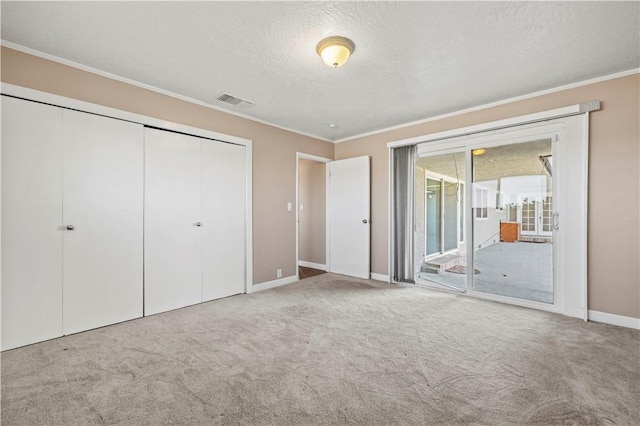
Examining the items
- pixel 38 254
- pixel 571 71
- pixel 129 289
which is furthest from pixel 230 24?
pixel 571 71

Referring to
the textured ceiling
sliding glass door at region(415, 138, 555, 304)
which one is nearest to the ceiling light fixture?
the textured ceiling

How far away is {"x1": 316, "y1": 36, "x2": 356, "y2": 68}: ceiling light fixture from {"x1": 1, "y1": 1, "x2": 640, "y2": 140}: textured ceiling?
6 centimetres

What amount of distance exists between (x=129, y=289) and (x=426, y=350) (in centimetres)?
306

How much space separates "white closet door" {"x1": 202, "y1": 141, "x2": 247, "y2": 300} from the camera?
370cm

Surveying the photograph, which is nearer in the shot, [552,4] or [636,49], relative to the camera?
[552,4]

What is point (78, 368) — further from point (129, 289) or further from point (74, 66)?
point (74, 66)

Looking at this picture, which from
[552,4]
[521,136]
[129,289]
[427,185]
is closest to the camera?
[552,4]

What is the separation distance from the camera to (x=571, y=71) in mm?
2857

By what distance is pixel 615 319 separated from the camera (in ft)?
9.58

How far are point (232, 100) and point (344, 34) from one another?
186 centimetres

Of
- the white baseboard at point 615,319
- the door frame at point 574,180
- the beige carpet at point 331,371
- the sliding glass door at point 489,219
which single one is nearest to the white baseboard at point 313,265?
the sliding glass door at point 489,219

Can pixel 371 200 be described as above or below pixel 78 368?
above

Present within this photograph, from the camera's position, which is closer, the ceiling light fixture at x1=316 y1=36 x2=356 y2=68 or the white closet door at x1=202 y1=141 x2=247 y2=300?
the ceiling light fixture at x1=316 y1=36 x2=356 y2=68

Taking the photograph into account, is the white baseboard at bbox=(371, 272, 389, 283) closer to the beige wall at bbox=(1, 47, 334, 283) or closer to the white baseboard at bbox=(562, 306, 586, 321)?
the beige wall at bbox=(1, 47, 334, 283)
